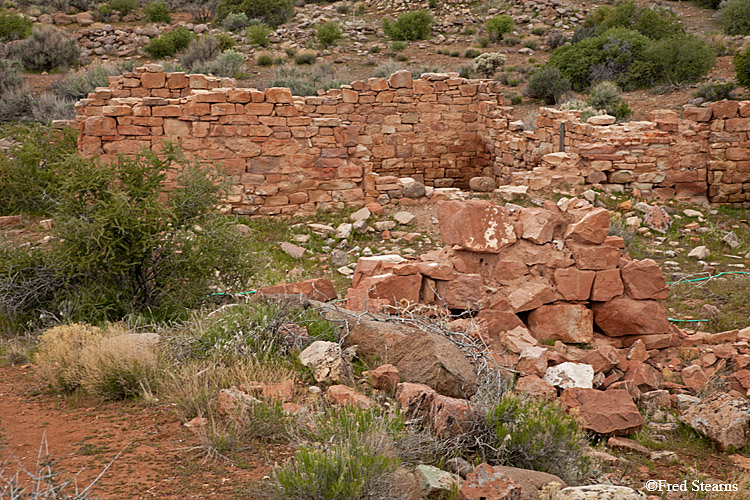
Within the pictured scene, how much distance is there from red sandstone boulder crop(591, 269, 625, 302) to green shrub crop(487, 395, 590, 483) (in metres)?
3.20

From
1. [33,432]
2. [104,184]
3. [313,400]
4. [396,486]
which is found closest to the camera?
[396,486]

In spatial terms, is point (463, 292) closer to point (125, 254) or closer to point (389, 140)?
point (125, 254)

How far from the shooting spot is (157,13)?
30953 mm

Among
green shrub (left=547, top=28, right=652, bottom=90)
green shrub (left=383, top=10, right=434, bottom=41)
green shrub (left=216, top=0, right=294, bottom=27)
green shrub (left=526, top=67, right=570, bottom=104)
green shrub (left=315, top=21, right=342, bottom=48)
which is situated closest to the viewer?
green shrub (left=526, top=67, right=570, bottom=104)

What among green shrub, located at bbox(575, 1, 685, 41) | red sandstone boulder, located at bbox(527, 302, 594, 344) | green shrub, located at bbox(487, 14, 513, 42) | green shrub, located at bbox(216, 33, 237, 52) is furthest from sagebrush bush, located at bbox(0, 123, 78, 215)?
green shrub, located at bbox(575, 1, 685, 41)

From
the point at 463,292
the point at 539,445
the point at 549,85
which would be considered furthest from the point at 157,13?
the point at 539,445

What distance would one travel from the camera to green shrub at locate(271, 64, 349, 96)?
19.2 meters

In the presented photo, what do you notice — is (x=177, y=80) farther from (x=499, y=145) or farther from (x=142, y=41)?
(x=142, y=41)

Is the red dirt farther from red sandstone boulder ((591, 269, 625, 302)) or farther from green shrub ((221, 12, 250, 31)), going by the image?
green shrub ((221, 12, 250, 31))

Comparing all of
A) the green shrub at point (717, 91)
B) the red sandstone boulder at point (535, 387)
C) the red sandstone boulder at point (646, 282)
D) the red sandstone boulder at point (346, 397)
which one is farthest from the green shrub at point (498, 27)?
the red sandstone boulder at point (346, 397)

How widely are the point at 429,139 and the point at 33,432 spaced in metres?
12.3

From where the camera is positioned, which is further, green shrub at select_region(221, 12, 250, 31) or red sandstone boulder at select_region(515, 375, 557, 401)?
green shrub at select_region(221, 12, 250, 31)

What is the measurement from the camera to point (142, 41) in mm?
27906

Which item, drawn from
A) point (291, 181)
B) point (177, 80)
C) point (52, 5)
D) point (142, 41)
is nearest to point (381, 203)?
point (291, 181)
